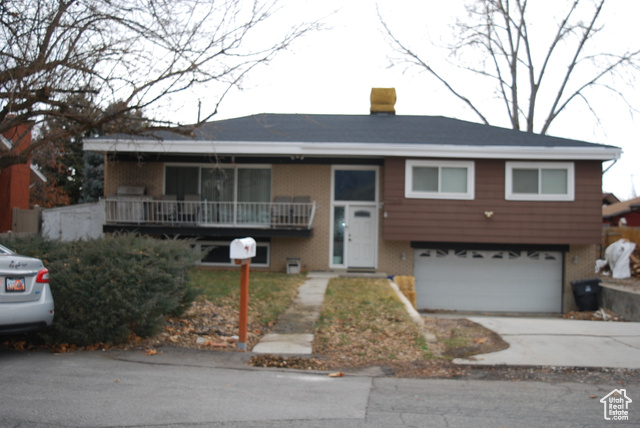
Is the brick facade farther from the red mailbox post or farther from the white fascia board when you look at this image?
the red mailbox post

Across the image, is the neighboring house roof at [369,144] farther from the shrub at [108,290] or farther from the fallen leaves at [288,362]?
the fallen leaves at [288,362]

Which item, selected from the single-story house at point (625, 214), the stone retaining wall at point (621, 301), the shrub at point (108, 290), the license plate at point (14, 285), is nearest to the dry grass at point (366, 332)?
the shrub at point (108, 290)

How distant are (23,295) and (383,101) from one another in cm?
1650

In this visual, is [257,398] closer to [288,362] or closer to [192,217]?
[288,362]

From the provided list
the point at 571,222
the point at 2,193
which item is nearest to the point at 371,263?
the point at 571,222

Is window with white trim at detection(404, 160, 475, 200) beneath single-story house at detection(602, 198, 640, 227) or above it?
above

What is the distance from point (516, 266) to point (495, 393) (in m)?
12.3

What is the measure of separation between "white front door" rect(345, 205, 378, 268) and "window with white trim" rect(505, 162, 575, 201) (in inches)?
155

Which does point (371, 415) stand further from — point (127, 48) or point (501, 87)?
point (501, 87)

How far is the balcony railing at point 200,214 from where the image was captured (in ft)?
56.0

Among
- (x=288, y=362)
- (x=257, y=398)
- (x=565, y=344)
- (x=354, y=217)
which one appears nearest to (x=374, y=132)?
(x=354, y=217)

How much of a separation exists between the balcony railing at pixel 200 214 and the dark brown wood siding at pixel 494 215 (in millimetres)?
2501

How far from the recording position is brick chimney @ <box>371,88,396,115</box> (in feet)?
Answer: 70.5

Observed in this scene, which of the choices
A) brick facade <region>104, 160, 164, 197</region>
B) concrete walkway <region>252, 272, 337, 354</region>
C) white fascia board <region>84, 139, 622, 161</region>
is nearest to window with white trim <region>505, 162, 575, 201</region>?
white fascia board <region>84, 139, 622, 161</region>
